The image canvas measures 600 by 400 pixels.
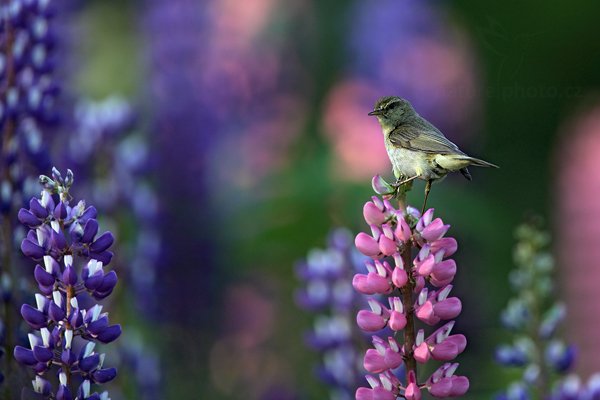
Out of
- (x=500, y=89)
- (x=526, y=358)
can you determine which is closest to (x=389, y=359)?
(x=526, y=358)

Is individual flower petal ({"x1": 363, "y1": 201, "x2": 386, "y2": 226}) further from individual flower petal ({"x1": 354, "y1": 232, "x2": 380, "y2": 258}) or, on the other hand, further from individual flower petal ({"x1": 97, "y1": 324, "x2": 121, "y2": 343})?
individual flower petal ({"x1": 97, "y1": 324, "x2": 121, "y2": 343})

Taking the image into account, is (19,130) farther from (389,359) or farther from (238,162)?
(238,162)

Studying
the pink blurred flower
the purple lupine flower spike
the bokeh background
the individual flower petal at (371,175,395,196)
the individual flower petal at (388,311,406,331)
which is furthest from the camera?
the pink blurred flower

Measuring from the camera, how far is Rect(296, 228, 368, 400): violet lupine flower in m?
2.83

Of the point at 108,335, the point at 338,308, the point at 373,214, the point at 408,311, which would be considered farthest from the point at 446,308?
the point at 338,308

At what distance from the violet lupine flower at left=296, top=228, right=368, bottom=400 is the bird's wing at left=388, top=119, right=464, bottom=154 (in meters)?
0.62

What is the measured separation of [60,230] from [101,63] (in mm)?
4895

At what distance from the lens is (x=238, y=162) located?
537 centimetres

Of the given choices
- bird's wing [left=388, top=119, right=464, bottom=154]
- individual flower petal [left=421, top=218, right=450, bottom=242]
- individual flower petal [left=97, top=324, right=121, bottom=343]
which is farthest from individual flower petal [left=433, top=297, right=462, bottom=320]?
individual flower petal [left=97, top=324, right=121, bottom=343]

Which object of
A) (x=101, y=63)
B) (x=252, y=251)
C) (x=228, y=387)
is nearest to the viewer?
(x=228, y=387)

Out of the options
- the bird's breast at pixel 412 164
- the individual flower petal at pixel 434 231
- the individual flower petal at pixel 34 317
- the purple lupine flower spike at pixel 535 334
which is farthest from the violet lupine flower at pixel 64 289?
the purple lupine flower spike at pixel 535 334

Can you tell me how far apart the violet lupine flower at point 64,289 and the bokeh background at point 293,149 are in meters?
1.05

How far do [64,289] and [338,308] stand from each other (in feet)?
3.89

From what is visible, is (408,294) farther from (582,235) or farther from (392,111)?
(582,235)
